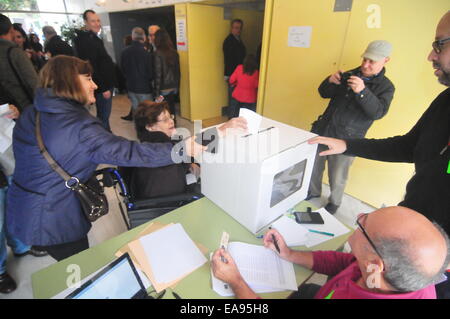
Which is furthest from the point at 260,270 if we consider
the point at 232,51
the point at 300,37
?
the point at 232,51

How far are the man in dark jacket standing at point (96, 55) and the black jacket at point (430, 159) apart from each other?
2.93 metres

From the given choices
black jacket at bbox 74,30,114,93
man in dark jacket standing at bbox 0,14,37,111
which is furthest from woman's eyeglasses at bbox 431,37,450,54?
black jacket at bbox 74,30,114,93

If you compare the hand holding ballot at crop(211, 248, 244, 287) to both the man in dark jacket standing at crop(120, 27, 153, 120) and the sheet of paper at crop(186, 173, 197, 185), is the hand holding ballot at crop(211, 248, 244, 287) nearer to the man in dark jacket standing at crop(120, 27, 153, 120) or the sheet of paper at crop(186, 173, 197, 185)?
the sheet of paper at crop(186, 173, 197, 185)

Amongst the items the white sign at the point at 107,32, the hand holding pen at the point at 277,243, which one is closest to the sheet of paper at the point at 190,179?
the hand holding pen at the point at 277,243

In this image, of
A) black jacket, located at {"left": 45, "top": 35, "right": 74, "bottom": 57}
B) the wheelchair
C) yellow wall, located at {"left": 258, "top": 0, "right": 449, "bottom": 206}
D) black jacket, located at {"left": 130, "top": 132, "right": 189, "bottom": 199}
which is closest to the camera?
the wheelchair

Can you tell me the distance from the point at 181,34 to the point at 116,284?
4.14m

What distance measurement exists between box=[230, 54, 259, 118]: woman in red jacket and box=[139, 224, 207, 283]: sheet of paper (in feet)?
9.48

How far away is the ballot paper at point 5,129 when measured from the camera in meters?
1.42

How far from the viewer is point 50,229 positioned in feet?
3.76

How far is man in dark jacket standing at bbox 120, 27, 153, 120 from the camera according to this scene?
340 centimetres

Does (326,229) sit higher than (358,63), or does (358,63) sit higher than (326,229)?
(358,63)

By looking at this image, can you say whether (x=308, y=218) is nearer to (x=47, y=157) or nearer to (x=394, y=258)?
(x=394, y=258)

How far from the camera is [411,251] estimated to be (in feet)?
2.03
